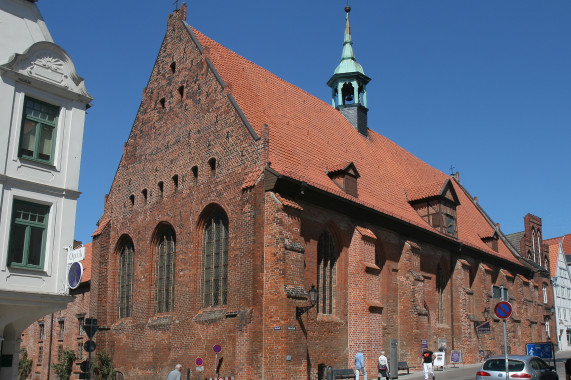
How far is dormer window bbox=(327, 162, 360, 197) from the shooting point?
26828 millimetres

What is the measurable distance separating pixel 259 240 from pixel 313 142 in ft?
24.1

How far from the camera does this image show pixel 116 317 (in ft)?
97.4

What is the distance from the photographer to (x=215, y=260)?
25.0 m

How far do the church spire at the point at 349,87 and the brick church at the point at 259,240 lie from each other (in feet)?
5.65

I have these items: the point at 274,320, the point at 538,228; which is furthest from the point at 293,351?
the point at 538,228

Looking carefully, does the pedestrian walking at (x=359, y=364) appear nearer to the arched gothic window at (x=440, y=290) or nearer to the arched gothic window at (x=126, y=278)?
the arched gothic window at (x=126, y=278)

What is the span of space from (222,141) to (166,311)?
7822mm

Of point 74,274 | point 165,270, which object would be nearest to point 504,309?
point 74,274

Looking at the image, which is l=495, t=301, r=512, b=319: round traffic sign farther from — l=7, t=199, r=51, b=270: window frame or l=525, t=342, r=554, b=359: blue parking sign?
l=525, t=342, r=554, b=359: blue parking sign

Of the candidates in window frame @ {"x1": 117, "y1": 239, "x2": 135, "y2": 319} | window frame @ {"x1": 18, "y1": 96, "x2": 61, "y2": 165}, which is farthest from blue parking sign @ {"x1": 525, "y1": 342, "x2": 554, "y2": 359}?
window frame @ {"x1": 18, "y1": 96, "x2": 61, "y2": 165}

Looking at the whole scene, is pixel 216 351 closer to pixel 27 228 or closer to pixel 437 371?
pixel 27 228

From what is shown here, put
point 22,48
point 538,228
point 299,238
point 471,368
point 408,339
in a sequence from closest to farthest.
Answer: point 22,48 < point 299,238 < point 408,339 < point 471,368 < point 538,228

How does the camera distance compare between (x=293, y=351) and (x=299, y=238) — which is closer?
(x=293, y=351)

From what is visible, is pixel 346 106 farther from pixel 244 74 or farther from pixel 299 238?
pixel 299 238
